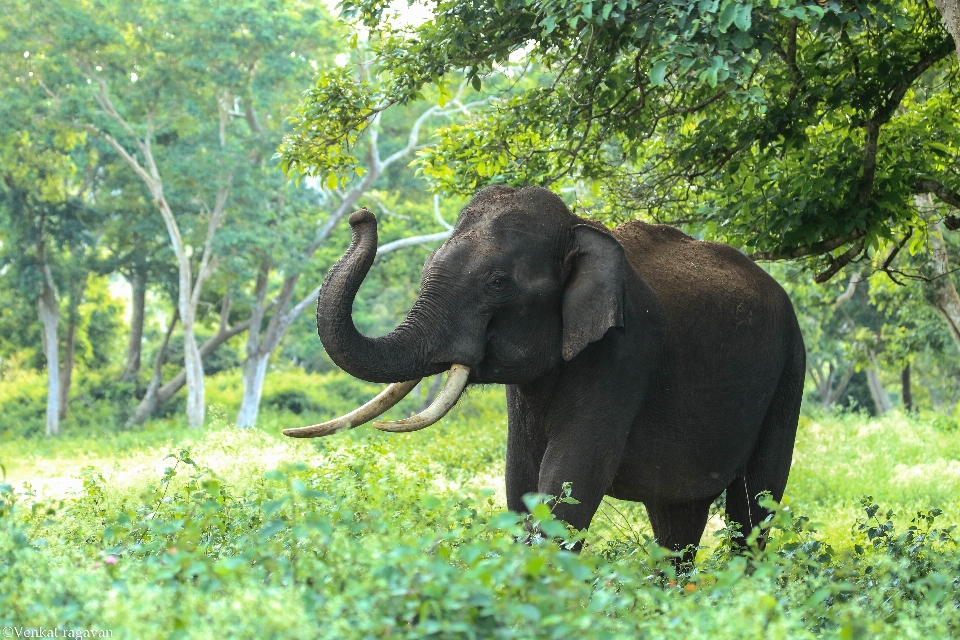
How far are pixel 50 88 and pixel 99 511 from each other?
1997 cm

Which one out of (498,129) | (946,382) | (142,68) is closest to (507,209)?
(498,129)

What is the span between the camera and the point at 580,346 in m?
5.40

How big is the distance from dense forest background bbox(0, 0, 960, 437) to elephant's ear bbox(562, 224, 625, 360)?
0.99 metres

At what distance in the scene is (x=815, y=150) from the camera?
8133mm

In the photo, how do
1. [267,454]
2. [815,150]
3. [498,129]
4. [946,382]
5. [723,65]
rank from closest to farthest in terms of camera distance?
[723,65] < [815,150] < [498,129] < [267,454] < [946,382]

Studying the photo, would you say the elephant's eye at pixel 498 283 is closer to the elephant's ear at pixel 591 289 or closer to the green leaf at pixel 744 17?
the elephant's ear at pixel 591 289

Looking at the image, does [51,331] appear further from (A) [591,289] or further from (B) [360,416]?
(A) [591,289]

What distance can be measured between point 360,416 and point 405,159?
30.8 m

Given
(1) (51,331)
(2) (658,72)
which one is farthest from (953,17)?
(1) (51,331)

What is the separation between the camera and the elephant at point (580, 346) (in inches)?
210

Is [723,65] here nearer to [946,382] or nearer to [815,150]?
[815,150]

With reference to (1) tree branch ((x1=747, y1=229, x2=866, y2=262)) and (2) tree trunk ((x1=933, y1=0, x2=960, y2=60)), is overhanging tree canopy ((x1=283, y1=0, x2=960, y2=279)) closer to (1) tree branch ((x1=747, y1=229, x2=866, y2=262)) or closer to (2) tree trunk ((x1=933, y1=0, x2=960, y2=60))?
(1) tree branch ((x1=747, y1=229, x2=866, y2=262))

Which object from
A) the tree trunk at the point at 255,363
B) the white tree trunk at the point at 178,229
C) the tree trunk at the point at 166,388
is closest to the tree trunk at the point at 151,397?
the tree trunk at the point at 166,388

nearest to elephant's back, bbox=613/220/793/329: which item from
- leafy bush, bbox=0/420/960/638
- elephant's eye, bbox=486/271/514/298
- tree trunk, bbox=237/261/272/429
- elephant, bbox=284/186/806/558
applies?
elephant, bbox=284/186/806/558
